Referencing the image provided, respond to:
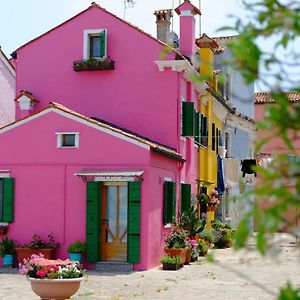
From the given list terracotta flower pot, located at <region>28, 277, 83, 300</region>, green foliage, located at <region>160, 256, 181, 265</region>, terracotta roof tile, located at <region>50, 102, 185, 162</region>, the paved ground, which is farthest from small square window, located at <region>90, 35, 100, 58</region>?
terracotta flower pot, located at <region>28, 277, 83, 300</region>

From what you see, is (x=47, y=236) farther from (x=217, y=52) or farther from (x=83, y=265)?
(x=217, y=52)

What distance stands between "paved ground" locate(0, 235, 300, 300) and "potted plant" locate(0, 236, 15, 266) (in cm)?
111

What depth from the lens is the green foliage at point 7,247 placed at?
18.3 metres

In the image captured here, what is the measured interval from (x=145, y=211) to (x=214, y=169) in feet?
33.6

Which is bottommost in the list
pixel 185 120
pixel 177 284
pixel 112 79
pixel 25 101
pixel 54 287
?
pixel 177 284

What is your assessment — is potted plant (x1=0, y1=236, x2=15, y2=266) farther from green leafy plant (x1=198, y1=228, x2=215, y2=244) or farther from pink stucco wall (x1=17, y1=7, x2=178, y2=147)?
green leafy plant (x1=198, y1=228, x2=215, y2=244)

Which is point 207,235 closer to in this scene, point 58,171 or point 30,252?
point 58,171

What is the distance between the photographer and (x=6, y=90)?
28.0 meters

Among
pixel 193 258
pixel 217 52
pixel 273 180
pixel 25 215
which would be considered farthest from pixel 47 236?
pixel 273 180

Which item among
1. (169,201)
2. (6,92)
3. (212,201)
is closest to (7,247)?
(169,201)

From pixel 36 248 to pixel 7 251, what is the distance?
2.72 feet

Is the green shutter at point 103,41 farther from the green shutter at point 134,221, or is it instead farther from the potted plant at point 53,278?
the potted plant at point 53,278

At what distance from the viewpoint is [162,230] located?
19.5 m

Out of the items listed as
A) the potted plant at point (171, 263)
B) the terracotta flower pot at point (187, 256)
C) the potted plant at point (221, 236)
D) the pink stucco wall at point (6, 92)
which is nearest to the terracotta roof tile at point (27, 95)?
the pink stucco wall at point (6, 92)
